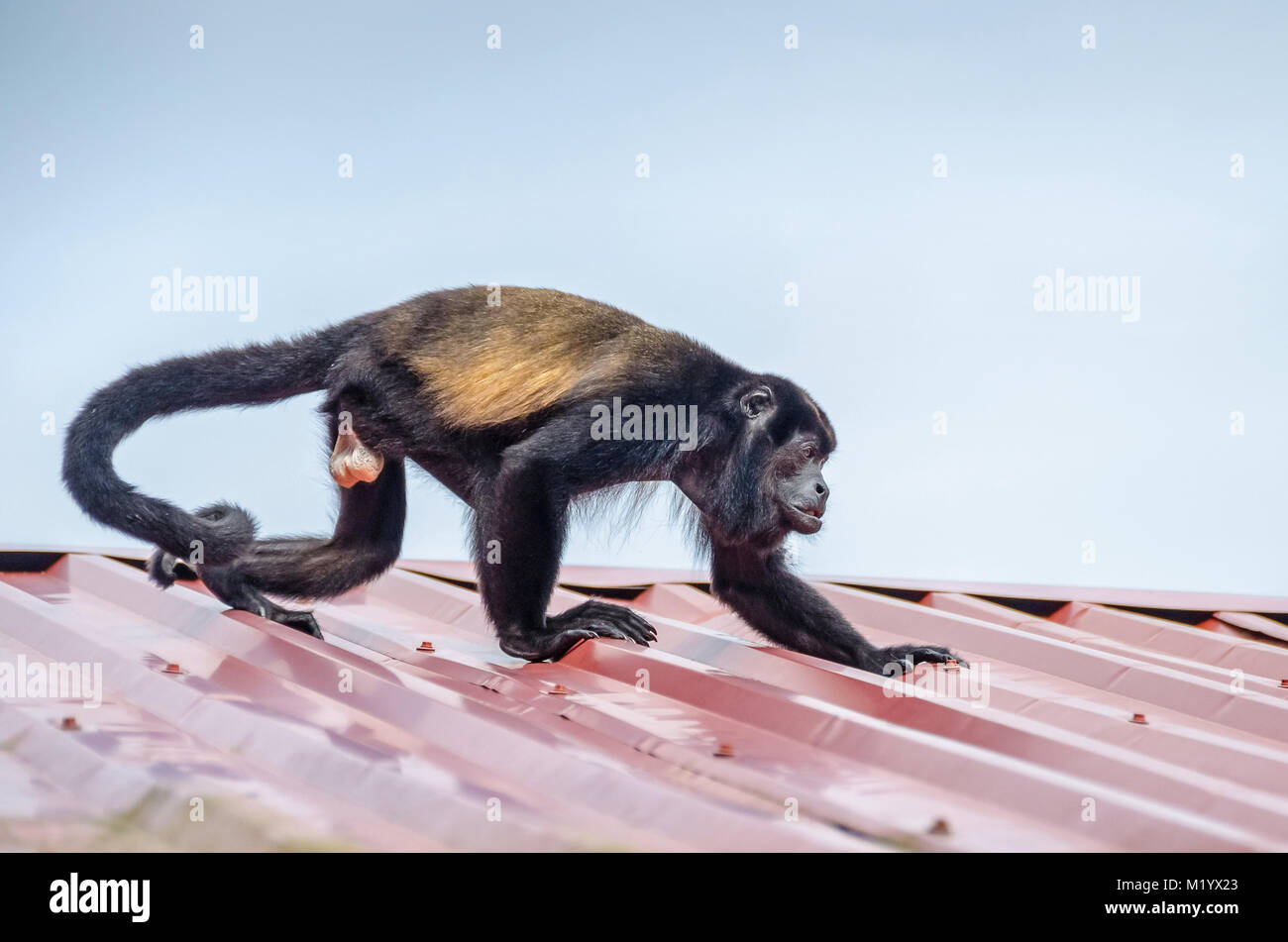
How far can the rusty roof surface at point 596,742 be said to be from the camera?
2.04 metres

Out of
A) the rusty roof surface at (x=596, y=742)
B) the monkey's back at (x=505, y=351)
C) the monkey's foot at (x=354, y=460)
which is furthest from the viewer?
the monkey's foot at (x=354, y=460)

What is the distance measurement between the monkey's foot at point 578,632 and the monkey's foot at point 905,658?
2.68ft

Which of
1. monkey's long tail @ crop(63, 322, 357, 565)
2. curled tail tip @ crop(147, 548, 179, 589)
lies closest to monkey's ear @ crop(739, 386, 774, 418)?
monkey's long tail @ crop(63, 322, 357, 565)

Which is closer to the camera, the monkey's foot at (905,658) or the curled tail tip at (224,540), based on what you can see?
the curled tail tip at (224,540)

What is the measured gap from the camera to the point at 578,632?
12.6 ft

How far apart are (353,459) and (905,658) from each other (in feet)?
6.62

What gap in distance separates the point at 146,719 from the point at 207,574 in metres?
1.52

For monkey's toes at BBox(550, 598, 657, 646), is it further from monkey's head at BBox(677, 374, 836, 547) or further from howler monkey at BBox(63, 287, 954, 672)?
monkey's head at BBox(677, 374, 836, 547)

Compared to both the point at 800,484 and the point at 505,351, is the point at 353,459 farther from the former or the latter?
the point at 800,484

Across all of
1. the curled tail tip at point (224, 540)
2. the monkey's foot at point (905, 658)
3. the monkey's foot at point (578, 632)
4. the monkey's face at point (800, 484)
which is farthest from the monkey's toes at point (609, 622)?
the curled tail tip at point (224, 540)

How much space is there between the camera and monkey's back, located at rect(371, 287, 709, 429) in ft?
13.0

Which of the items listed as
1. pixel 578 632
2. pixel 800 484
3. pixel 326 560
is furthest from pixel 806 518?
pixel 326 560

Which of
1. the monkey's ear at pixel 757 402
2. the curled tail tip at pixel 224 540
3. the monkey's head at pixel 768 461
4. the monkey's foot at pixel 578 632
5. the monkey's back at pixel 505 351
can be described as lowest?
the monkey's foot at pixel 578 632

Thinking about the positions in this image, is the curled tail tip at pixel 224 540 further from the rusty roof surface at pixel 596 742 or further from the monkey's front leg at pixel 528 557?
the monkey's front leg at pixel 528 557
